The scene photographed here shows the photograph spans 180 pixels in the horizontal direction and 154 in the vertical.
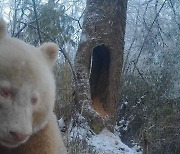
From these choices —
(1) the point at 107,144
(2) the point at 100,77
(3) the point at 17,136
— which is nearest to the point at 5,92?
(3) the point at 17,136

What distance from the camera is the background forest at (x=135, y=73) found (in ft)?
20.1

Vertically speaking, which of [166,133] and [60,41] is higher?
[60,41]

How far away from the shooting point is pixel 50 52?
2.23 metres

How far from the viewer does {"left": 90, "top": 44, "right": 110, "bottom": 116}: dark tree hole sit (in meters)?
7.29

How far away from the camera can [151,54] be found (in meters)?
11.3

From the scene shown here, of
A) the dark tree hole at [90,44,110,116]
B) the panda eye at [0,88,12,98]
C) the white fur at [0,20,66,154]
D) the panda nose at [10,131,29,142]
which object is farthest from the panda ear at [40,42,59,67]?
the dark tree hole at [90,44,110,116]

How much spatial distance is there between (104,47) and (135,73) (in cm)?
338

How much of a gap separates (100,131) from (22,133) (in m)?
4.86

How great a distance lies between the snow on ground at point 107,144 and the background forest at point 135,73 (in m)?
0.35

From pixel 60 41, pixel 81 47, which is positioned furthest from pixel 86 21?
pixel 60 41

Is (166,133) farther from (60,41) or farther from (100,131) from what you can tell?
(60,41)

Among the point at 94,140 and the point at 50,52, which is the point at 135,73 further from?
the point at 50,52

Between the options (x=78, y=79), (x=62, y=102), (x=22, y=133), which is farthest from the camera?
(x=78, y=79)

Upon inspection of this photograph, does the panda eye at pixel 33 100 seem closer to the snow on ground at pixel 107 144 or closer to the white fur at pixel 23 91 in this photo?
the white fur at pixel 23 91
